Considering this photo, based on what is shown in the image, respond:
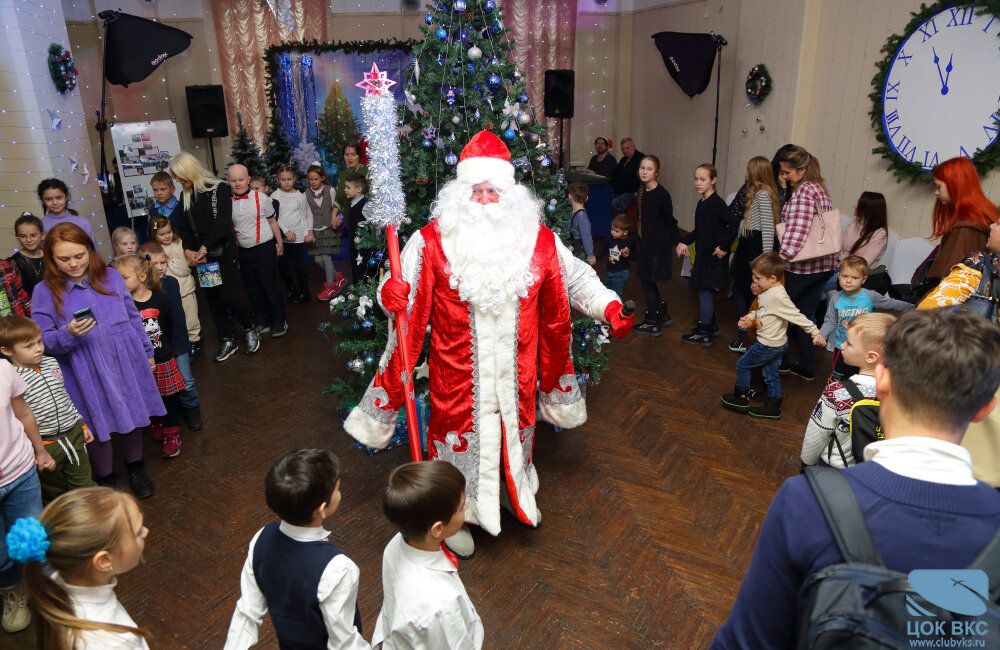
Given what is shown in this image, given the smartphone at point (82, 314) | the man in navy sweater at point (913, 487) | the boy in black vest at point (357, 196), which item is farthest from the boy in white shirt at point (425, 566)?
the boy in black vest at point (357, 196)

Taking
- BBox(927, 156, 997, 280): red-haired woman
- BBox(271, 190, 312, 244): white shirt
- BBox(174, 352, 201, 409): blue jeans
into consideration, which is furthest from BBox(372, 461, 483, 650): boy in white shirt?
BBox(271, 190, 312, 244): white shirt

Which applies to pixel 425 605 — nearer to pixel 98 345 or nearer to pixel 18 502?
pixel 18 502

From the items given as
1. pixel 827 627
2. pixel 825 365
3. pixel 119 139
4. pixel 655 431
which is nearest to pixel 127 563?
pixel 827 627

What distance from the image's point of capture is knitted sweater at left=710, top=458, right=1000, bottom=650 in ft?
3.85

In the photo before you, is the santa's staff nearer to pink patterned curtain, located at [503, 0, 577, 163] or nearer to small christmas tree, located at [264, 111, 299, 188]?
small christmas tree, located at [264, 111, 299, 188]

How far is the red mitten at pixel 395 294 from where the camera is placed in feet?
9.96

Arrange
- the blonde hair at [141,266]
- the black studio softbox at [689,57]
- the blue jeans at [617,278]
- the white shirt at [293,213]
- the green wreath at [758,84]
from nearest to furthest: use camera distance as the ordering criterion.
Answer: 1. the blonde hair at [141,266]
2. the blue jeans at [617,278]
3. the white shirt at [293,213]
4. the green wreath at [758,84]
5. the black studio softbox at [689,57]

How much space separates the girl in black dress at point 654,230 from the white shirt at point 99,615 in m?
4.94

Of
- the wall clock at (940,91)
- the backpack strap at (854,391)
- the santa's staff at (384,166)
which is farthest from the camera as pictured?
the wall clock at (940,91)

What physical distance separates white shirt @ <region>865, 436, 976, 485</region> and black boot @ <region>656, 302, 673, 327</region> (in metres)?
5.03

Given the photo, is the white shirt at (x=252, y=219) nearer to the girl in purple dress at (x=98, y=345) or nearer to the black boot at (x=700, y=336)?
the girl in purple dress at (x=98, y=345)

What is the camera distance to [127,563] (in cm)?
177

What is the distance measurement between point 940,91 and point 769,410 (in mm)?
2894

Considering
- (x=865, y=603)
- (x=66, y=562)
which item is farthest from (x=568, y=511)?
(x=865, y=603)
